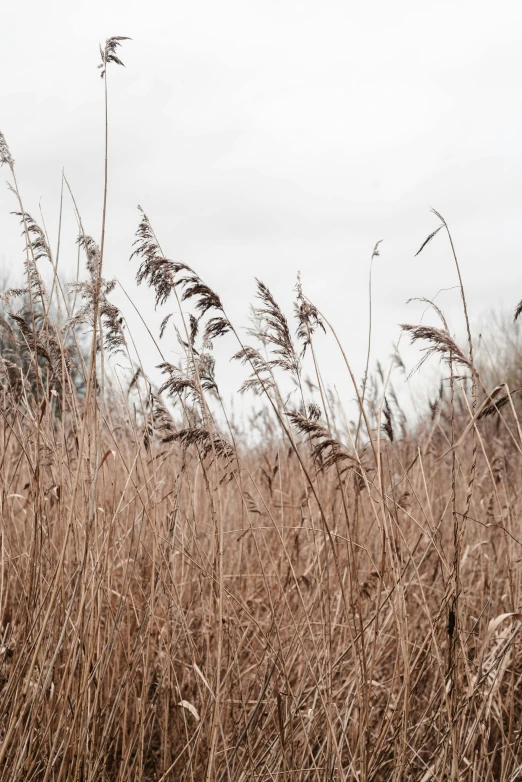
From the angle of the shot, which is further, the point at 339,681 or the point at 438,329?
the point at 339,681

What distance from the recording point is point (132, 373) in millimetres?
2459

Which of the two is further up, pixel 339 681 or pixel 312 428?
pixel 312 428

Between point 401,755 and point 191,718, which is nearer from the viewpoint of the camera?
point 401,755

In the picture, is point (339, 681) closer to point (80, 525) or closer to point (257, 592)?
point (257, 592)

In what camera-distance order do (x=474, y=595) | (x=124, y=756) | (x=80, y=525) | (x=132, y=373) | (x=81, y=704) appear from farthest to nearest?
(x=474, y=595), (x=132, y=373), (x=80, y=525), (x=124, y=756), (x=81, y=704)

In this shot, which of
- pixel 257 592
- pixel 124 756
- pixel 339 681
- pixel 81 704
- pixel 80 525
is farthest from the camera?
pixel 257 592

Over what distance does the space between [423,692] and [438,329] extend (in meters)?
1.73

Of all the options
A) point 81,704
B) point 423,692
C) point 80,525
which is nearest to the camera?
point 81,704

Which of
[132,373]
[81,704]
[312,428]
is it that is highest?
[132,373]

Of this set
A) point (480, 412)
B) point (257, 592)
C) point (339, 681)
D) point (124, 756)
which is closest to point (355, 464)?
point (480, 412)

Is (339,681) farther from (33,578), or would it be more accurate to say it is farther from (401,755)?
(33,578)

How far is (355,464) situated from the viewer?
185 centimetres

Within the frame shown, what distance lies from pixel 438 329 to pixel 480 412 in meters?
0.25

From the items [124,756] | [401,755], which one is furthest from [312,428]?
[124,756]
